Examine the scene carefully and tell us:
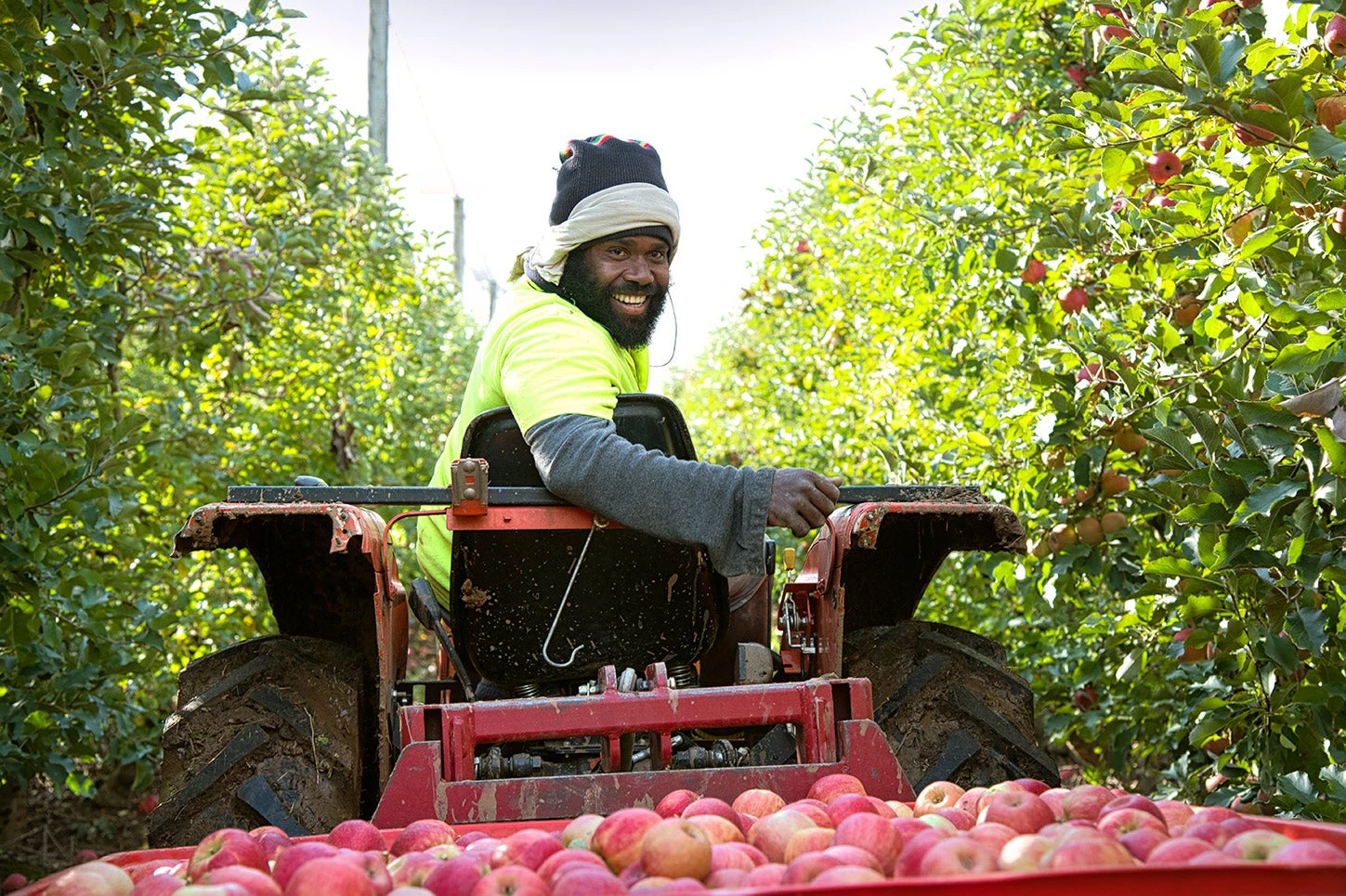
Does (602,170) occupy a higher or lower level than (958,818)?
higher

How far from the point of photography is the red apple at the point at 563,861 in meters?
1.94

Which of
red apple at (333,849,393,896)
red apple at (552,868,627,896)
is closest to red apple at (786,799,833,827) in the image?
red apple at (552,868,627,896)

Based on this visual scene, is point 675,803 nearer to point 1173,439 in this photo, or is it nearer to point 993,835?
point 993,835

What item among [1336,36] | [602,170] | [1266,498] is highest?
[1336,36]

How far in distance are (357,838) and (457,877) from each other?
15.8 inches

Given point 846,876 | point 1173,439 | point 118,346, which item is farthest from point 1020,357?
point 118,346

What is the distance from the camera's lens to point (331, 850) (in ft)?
6.62

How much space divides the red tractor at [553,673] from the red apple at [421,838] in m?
0.36

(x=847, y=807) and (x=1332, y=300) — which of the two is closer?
(x=847, y=807)

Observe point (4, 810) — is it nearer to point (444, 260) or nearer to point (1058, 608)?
point (1058, 608)

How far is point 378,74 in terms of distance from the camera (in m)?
13.2

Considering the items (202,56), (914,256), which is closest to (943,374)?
(914,256)

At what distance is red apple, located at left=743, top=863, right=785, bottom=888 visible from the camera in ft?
6.15

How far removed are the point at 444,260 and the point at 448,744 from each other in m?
10.9
